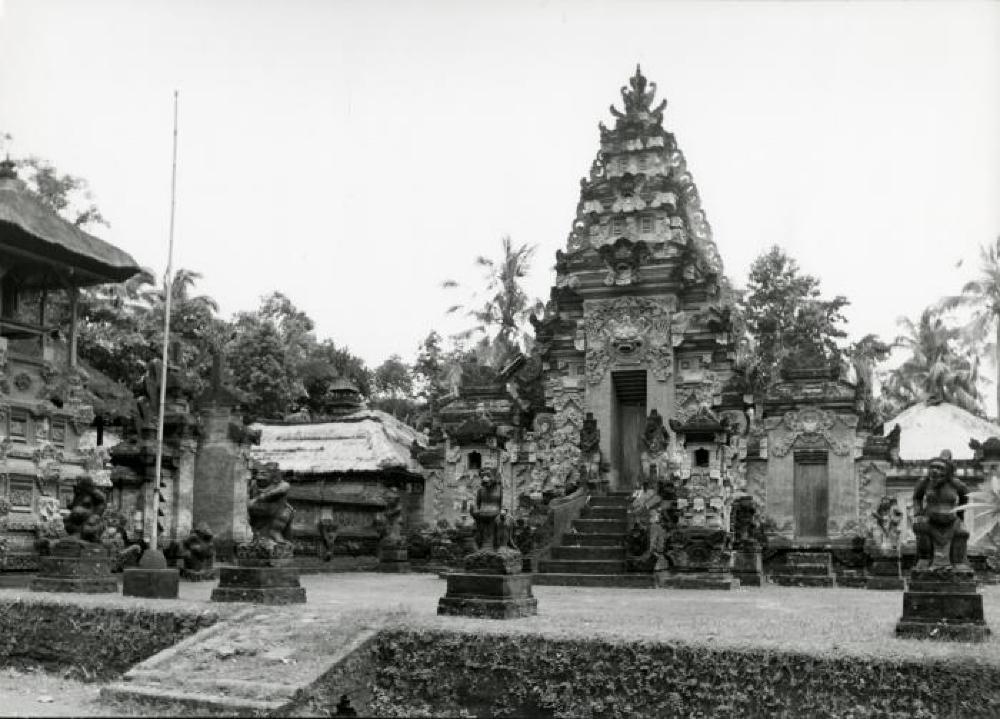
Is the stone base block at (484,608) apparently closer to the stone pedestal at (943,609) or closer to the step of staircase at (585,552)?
the stone pedestal at (943,609)

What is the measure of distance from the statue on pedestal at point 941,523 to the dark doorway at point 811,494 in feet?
52.8

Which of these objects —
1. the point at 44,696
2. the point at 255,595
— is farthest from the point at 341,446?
the point at 44,696

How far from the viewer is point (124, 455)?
18406 mm

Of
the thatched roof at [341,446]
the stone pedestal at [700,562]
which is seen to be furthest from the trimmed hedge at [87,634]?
the thatched roof at [341,446]

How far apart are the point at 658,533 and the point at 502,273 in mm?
23354

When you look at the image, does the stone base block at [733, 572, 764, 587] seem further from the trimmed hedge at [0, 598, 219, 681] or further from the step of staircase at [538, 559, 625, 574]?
the trimmed hedge at [0, 598, 219, 681]

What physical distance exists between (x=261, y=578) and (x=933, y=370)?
33.1 m

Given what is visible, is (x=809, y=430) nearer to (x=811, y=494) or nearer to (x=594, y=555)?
(x=811, y=494)

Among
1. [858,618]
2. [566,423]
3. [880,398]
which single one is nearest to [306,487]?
[566,423]

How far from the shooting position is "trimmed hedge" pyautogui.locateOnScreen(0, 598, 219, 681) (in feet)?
37.9

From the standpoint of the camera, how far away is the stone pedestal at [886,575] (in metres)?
21.6

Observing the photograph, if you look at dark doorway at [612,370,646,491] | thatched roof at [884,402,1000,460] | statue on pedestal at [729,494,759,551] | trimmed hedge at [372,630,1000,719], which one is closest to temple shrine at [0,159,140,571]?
trimmed hedge at [372,630,1000,719]

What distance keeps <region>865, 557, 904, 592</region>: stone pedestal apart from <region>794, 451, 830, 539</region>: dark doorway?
15.9ft

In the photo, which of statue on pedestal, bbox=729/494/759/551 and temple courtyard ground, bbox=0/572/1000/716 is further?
statue on pedestal, bbox=729/494/759/551
